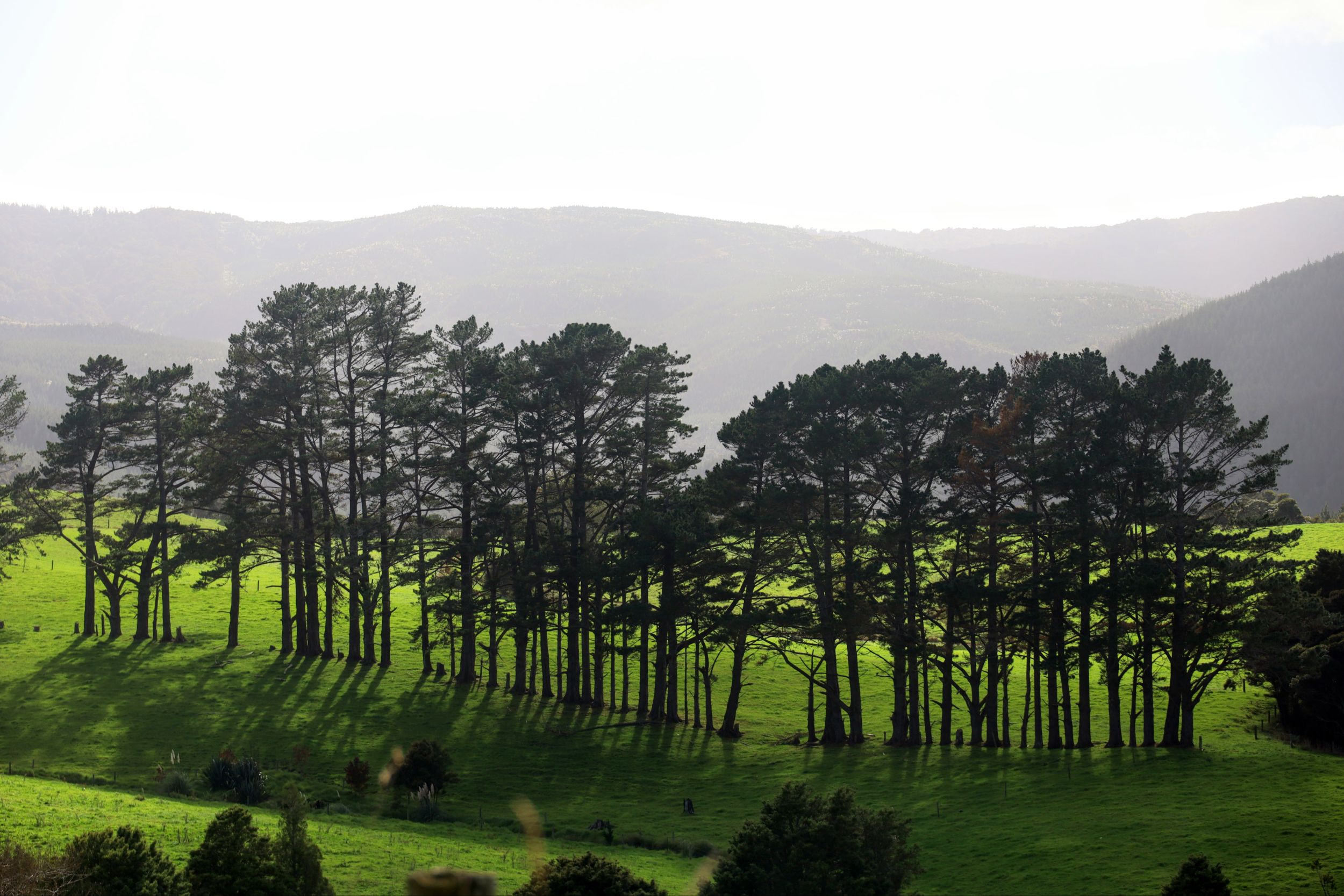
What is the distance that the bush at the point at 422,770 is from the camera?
146ft

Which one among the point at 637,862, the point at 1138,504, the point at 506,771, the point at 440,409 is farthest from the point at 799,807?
the point at 440,409

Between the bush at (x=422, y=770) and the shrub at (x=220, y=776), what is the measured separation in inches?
268

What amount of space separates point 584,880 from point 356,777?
81.5 feet

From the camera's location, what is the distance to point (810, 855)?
24.4m

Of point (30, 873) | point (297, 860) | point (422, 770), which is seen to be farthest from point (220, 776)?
point (30, 873)

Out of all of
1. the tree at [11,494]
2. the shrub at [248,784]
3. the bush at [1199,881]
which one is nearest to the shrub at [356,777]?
the shrub at [248,784]

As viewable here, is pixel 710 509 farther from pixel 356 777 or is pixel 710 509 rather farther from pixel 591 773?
pixel 356 777

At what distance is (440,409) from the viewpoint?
191 ft

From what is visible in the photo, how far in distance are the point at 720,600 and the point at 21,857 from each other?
37.6 metres

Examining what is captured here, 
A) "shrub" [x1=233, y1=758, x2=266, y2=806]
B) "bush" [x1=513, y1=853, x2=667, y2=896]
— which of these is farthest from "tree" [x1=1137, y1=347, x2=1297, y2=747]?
"shrub" [x1=233, y1=758, x2=266, y2=806]

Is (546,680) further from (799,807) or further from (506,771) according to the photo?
(799,807)

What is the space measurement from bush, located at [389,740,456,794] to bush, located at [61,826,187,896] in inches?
Answer: 826

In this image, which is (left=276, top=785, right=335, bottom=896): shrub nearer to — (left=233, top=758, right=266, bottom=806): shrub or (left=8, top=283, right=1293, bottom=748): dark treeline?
(left=233, top=758, right=266, bottom=806): shrub

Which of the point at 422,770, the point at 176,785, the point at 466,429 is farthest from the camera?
the point at 466,429
